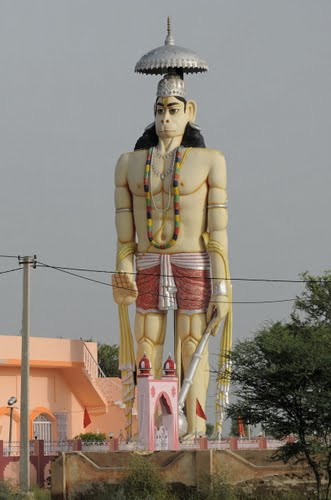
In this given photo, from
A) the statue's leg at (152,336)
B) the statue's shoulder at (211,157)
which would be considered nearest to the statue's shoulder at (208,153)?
the statue's shoulder at (211,157)

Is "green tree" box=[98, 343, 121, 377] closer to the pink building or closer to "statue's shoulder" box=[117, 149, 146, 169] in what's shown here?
the pink building

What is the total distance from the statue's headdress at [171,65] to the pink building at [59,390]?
926cm

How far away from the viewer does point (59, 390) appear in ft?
144

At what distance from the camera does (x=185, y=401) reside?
3569 cm

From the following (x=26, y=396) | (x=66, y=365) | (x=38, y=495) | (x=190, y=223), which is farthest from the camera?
(x=66, y=365)

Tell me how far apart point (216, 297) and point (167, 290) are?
4.07 ft

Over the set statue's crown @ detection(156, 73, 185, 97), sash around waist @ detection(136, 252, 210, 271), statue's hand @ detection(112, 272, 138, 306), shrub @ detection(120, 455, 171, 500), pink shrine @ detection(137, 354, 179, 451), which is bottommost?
shrub @ detection(120, 455, 171, 500)

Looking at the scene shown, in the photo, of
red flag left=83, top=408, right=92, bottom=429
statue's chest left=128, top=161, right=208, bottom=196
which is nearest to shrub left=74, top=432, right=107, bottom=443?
red flag left=83, top=408, right=92, bottom=429

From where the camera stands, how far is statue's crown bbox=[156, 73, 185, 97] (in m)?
36.4

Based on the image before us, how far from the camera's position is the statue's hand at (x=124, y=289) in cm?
3634

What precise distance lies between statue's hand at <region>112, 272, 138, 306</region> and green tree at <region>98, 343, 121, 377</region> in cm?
3371

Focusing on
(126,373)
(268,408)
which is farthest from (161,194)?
(268,408)

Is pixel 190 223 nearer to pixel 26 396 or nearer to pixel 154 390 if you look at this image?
pixel 154 390

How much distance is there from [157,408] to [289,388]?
14.8ft
